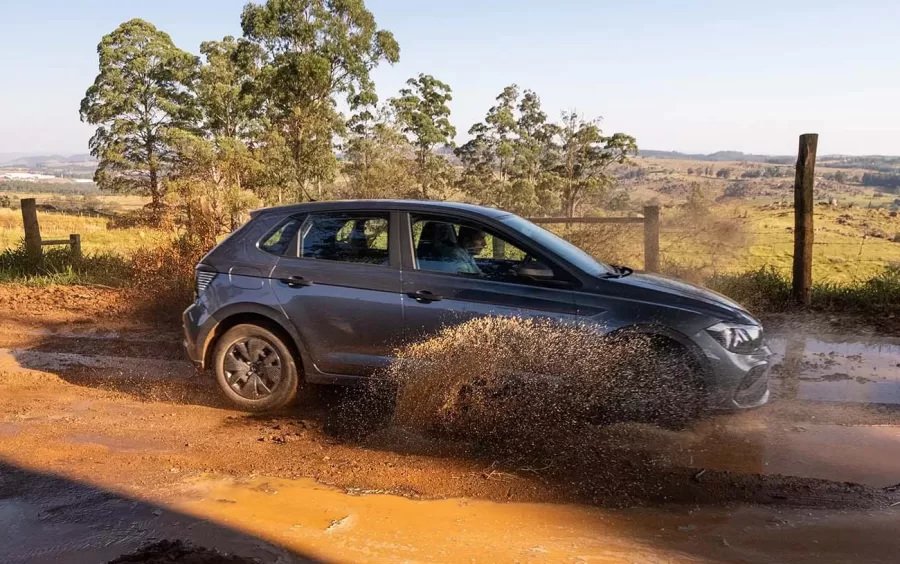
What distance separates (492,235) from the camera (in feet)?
16.7

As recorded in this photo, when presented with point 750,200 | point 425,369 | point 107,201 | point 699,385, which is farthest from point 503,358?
point 107,201

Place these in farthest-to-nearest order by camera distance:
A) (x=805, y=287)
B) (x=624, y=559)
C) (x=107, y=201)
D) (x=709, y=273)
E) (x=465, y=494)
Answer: (x=107, y=201) → (x=709, y=273) → (x=805, y=287) → (x=465, y=494) → (x=624, y=559)

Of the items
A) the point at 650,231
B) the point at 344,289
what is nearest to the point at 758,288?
Answer: the point at 650,231

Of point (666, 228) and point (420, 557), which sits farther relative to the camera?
point (666, 228)

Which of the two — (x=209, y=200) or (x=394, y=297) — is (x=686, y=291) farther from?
(x=209, y=200)

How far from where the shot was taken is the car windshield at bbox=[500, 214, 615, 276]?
16.4 feet

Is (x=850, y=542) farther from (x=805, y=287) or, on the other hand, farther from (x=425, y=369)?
(x=805, y=287)

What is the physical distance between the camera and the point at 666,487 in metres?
3.89

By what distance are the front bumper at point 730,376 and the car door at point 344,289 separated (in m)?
2.18

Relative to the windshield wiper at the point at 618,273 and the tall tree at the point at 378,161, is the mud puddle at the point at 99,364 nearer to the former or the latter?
the windshield wiper at the point at 618,273

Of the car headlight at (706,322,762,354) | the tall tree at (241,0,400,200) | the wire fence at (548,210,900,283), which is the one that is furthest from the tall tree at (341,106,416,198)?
the car headlight at (706,322,762,354)

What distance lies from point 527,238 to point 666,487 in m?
2.01

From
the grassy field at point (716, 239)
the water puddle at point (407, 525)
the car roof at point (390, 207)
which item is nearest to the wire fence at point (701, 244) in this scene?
the grassy field at point (716, 239)

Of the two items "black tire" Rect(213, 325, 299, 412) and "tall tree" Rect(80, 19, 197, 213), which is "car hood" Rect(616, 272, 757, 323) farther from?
"tall tree" Rect(80, 19, 197, 213)
